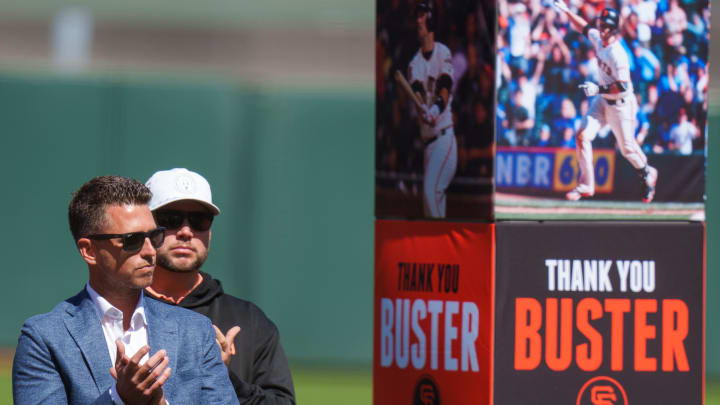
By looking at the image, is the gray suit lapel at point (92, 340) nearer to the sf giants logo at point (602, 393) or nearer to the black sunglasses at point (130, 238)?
the black sunglasses at point (130, 238)

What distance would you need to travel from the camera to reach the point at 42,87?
11000mm

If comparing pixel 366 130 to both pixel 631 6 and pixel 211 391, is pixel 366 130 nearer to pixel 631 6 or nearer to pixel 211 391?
pixel 631 6

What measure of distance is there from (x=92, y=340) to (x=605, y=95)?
109 inches

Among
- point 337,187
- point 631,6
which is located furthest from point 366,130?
point 631,6

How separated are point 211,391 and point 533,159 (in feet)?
6.99

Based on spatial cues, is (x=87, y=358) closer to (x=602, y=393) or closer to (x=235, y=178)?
(x=602, y=393)

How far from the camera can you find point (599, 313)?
512cm

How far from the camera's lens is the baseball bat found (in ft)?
17.6

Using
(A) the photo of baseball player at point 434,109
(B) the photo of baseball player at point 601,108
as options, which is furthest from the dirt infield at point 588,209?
(A) the photo of baseball player at point 434,109

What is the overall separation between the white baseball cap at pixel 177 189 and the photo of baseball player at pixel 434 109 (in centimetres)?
110

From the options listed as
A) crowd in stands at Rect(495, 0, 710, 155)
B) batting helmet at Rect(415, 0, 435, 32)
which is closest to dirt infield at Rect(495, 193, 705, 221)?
crowd in stands at Rect(495, 0, 710, 155)

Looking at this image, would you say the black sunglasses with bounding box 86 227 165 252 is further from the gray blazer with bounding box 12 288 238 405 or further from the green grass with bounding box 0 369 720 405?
the green grass with bounding box 0 369 720 405

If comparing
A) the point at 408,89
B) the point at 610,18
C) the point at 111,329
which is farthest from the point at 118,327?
the point at 610,18

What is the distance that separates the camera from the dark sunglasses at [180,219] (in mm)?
4633
